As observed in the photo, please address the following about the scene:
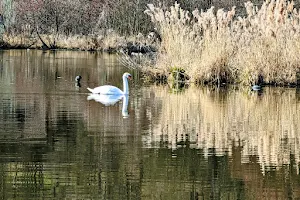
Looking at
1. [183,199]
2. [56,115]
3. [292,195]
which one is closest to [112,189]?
[183,199]

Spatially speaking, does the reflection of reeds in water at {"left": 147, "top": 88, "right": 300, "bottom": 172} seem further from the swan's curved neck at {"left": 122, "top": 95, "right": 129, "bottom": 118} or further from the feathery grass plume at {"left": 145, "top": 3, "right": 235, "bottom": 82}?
the feathery grass plume at {"left": 145, "top": 3, "right": 235, "bottom": 82}

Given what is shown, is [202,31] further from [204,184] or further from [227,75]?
[204,184]

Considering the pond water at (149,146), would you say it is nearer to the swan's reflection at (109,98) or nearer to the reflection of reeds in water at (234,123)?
the reflection of reeds in water at (234,123)

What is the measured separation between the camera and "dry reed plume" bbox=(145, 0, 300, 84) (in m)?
19.6

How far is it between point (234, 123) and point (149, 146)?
10.1ft

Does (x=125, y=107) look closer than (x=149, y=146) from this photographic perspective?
No

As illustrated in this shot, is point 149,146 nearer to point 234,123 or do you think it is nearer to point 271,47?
point 234,123

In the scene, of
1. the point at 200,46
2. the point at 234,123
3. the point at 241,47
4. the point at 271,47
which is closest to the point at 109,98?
the point at 234,123

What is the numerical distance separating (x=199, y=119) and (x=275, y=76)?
787cm

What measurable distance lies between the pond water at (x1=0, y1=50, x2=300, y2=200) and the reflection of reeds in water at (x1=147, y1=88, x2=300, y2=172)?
15 millimetres

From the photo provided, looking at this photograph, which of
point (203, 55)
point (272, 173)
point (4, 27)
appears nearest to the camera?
point (272, 173)

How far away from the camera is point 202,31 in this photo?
71.5 feet

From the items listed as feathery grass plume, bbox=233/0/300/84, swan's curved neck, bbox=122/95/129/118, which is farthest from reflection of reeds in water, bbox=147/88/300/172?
feathery grass plume, bbox=233/0/300/84

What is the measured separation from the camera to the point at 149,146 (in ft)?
30.8
